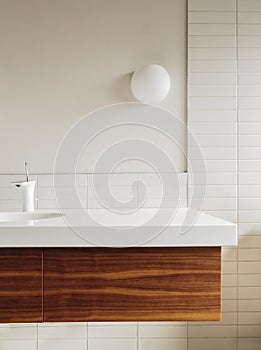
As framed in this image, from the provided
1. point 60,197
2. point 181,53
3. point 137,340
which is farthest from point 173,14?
point 137,340

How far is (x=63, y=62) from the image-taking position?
2678 mm

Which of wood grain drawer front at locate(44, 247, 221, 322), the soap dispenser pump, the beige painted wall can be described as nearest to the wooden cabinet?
wood grain drawer front at locate(44, 247, 221, 322)

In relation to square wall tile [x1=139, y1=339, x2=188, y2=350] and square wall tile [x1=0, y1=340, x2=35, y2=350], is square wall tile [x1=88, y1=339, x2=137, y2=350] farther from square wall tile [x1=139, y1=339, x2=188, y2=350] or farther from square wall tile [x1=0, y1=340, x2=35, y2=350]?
square wall tile [x1=0, y1=340, x2=35, y2=350]

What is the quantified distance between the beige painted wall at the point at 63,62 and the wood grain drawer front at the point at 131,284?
2.85ft

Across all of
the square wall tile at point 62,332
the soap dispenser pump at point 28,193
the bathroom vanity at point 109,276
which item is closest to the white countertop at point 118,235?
the bathroom vanity at point 109,276

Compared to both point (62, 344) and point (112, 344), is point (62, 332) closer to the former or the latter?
point (62, 344)

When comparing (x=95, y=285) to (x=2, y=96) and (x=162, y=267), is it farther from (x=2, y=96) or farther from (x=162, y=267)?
(x=2, y=96)

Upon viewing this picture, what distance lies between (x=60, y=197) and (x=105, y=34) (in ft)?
2.60

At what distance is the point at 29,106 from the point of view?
2.68 meters

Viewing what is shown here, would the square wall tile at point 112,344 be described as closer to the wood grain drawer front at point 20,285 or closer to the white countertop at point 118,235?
the wood grain drawer front at point 20,285

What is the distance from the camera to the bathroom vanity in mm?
1902

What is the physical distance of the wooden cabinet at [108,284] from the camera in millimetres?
1914

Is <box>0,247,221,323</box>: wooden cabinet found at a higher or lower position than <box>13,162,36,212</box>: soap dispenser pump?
lower

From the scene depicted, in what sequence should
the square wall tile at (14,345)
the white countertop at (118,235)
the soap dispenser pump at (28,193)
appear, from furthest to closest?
the square wall tile at (14,345) → the soap dispenser pump at (28,193) → the white countertop at (118,235)
